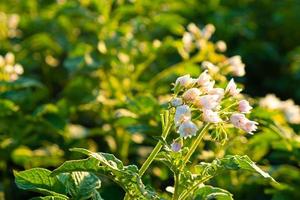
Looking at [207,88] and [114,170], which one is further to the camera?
[207,88]

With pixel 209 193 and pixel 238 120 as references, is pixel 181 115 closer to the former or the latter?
pixel 238 120

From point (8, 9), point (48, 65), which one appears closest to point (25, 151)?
point (48, 65)

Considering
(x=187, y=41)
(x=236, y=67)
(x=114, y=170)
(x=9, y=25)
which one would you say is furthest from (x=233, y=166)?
(x=9, y=25)

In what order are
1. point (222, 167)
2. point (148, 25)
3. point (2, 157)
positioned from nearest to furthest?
point (222, 167) → point (2, 157) → point (148, 25)

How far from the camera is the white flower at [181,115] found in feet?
6.84

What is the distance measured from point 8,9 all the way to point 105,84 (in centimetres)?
162

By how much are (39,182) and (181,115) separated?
0.55 meters

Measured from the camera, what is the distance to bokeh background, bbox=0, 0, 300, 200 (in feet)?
11.2

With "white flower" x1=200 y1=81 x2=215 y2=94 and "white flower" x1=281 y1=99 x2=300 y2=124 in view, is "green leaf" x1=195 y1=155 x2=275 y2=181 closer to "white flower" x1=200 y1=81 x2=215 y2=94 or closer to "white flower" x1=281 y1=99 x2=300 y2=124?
"white flower" x1=200 y1=81 x2=215 y2=94

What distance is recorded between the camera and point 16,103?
359 centimetres

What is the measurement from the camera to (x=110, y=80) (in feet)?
13.1

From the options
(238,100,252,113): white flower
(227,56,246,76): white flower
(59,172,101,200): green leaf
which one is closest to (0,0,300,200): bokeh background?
(227,56,246,76): white flower

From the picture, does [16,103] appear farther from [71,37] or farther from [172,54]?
[172,54]

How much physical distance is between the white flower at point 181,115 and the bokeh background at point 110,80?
897mm
